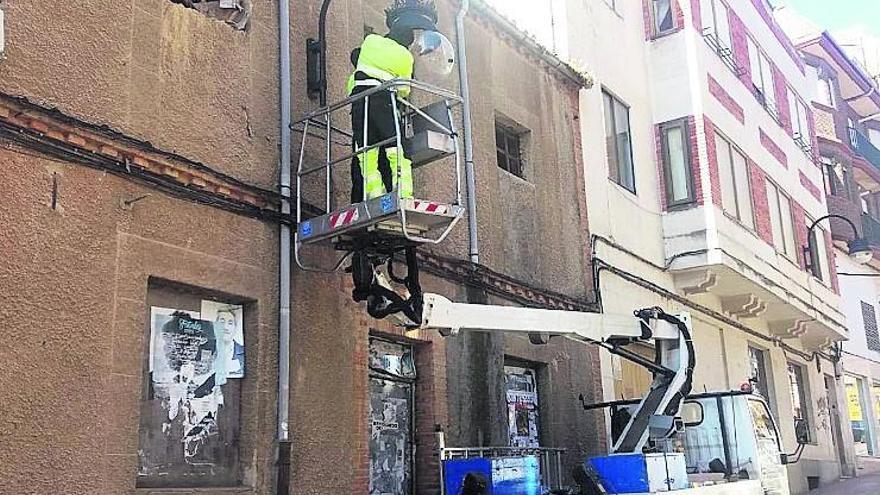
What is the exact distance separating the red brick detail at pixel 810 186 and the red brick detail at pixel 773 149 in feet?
5.05

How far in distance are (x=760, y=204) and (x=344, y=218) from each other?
40.0ft

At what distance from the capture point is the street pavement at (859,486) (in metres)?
17.9

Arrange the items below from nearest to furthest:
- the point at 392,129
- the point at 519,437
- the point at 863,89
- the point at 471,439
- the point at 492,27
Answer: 1. the point at 392,129
2. the point at 471,439
3. the point at 519,437
4. the point at 492,27
5. the point at 863,89

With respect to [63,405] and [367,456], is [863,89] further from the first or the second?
[63,405]

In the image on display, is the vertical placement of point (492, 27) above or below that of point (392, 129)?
above

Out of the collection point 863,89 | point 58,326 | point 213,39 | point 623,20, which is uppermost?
point 863,89

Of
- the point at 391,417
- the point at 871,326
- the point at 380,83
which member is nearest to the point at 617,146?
the point at 391,417

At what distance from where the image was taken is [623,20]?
15875 mm

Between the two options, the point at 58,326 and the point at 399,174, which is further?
the point at 399,174

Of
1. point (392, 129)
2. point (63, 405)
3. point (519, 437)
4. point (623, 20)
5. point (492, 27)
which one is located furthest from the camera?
point (623, 20)


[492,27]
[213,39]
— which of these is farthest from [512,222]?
[213,39]

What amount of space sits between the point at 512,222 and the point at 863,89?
2469 centimetres

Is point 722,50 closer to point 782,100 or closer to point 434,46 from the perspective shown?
point 782,100

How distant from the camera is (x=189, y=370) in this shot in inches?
284
